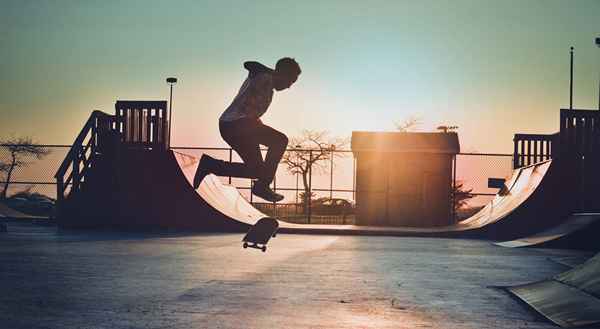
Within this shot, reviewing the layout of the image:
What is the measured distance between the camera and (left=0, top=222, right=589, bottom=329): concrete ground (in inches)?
152

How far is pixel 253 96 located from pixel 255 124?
0.27m

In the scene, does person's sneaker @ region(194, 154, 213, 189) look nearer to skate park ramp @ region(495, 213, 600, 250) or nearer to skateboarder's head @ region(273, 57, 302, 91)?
skateboarder's head @ region(273, 57, 302, 91)

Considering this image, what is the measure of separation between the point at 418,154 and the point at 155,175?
12772 millimetres

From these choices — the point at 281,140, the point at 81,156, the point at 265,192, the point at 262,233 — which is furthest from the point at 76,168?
the point at 281,140

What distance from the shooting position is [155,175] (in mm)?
15750

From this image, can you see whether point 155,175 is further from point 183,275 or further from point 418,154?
point 418,154

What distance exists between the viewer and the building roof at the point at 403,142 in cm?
2472

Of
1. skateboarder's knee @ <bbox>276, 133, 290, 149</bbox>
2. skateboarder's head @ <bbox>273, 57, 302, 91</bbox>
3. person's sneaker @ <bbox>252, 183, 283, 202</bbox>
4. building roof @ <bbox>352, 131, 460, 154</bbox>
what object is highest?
building roof @ <bbox>352, 131, 460, 154</bbox>

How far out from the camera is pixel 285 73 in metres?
5.20

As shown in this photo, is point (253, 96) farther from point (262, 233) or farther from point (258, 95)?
point (262, 233)

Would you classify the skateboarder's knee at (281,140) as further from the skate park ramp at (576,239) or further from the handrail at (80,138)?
the handrail at (80,138)

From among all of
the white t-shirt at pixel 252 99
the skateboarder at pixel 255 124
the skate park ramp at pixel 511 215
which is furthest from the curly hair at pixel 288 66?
the skate park ramp at pixel 511 215

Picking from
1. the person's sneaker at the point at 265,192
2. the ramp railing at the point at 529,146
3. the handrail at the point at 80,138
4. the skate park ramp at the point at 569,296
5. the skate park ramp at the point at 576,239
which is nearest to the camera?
the skate park ramp at the point at 569,296

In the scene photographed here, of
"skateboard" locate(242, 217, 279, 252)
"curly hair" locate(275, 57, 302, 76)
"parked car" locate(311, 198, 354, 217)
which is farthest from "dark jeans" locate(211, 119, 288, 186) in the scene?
"parked car" locate(311, 198, 354, 217)
